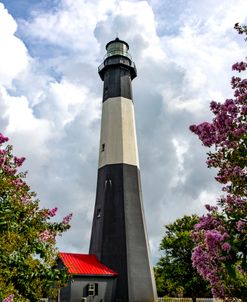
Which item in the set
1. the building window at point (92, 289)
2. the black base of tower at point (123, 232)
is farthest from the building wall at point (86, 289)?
the black base of tower at point (123, 232)

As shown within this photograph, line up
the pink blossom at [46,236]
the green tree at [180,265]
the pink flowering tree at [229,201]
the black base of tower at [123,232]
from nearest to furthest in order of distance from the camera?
the pink flowering tree at [229,201] → the pink blossom at [46,236] → the black base of tower at [123,232] → the green tree at [180,265]

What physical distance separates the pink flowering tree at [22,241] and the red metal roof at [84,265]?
15025 mm

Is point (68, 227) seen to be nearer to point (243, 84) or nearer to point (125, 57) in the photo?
point (243, 84)

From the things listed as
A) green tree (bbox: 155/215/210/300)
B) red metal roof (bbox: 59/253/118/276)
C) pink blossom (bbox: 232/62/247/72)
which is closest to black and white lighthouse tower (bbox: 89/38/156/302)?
red metal roof (bbox: 59/253/118/276)

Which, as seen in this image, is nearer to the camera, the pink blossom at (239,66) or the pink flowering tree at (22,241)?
the pink blossom at (239,66)

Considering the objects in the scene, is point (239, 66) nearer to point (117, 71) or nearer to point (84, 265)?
point (84, 265)

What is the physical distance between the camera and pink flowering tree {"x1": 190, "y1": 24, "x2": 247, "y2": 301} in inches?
237

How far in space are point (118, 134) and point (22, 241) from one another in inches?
843

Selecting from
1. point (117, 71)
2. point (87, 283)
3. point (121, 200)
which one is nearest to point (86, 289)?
point (87, 283)

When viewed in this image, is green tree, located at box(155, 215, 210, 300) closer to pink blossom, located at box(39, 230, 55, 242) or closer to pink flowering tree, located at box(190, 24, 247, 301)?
pink blossom, located at box(39, 230, 55, 242)

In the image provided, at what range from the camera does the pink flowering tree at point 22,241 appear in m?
8.04

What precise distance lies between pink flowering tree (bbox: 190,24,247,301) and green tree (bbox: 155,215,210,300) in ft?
81.5

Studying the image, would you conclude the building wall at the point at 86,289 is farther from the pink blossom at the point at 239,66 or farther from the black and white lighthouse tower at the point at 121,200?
the pink blossom at the point at 239,66

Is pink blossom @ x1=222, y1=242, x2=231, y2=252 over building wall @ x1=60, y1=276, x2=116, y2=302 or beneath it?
beneath
